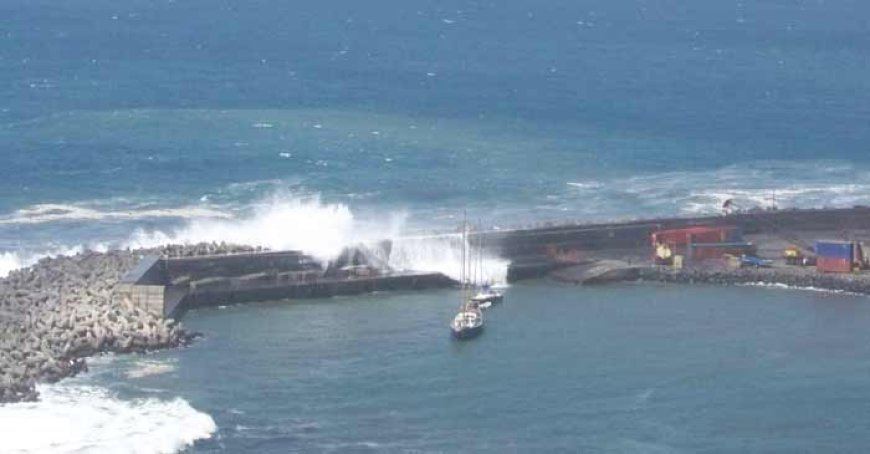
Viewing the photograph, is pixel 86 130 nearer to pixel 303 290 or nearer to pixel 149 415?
pixel 303 290

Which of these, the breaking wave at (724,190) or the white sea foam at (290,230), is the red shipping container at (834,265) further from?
the white sea foam at (290,230)

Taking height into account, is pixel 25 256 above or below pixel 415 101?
below

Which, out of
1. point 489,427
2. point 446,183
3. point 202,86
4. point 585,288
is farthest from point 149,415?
point 202,86

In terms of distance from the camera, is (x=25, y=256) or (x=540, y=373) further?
(x=25, y=256)

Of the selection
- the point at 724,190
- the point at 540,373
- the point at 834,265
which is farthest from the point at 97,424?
the point at 724,190

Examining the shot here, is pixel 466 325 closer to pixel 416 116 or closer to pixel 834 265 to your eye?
pixel 834 265

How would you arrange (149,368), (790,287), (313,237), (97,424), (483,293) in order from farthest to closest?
1. (313,237)
2. (790,287)
3. (483,293)
4. (149,368)
5. (97,424)

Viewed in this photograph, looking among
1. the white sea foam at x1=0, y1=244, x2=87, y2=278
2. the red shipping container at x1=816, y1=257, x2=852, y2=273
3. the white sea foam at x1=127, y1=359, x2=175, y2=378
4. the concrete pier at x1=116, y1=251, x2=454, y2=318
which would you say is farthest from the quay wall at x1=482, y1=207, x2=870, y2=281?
the white sea foam at x1=127, y1=359, x2=175, y2=378

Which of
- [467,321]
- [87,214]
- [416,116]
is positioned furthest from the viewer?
[416,116]
